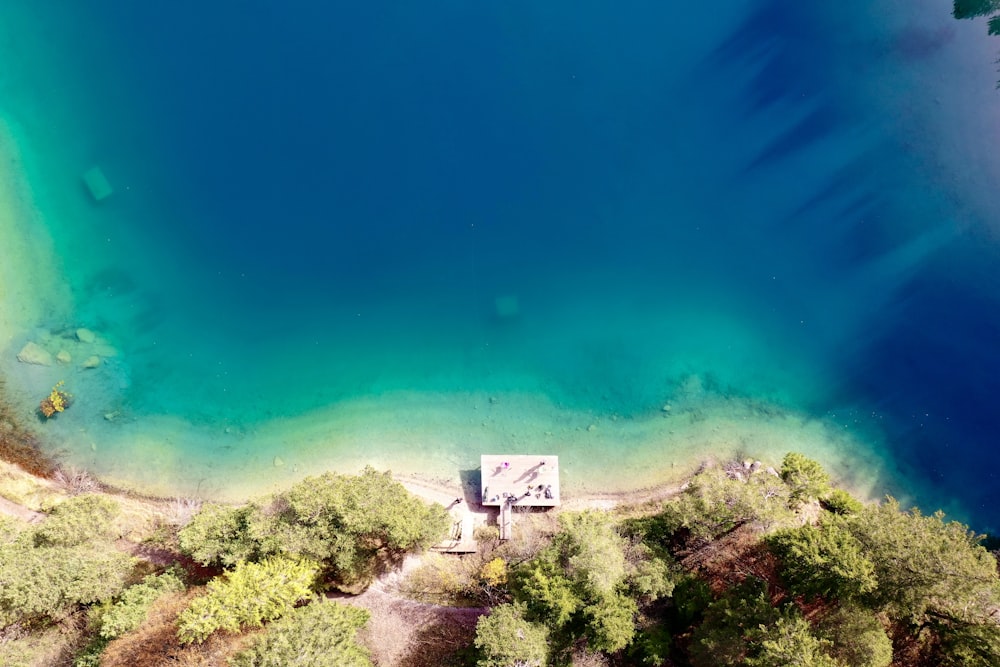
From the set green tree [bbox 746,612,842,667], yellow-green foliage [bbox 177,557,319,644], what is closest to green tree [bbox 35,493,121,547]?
yellow-green foliage [bbox 177,557,319,644]

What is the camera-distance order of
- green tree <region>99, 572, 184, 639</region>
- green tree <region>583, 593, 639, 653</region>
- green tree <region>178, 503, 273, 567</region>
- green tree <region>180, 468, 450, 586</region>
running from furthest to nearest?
green tree <region>178, 503, 273, 567</region>, green tree <region>180, 468, 450, 586</region>, green tree <region>99, 572, 184, 639</region>, green tree <region>583, 593, 639, 653</region>

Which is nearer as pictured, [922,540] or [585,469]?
[922,540]

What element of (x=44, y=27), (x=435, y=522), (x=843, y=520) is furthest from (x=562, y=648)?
(x=44, y=27)

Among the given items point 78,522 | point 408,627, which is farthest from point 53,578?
point 408,627

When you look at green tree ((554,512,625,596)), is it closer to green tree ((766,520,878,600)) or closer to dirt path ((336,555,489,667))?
dirt path ((336,555,489,667))

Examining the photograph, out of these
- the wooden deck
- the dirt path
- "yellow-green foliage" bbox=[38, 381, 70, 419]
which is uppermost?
"yellow-green foliage" bbox=[38, 381, 70, 419]

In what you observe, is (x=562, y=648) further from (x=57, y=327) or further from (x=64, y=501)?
(x=57, y=327)

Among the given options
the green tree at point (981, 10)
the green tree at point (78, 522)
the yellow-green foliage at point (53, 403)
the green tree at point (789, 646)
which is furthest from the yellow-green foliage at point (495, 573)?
the green tree at point (981, 10)

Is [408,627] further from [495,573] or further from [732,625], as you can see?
[732,625]
